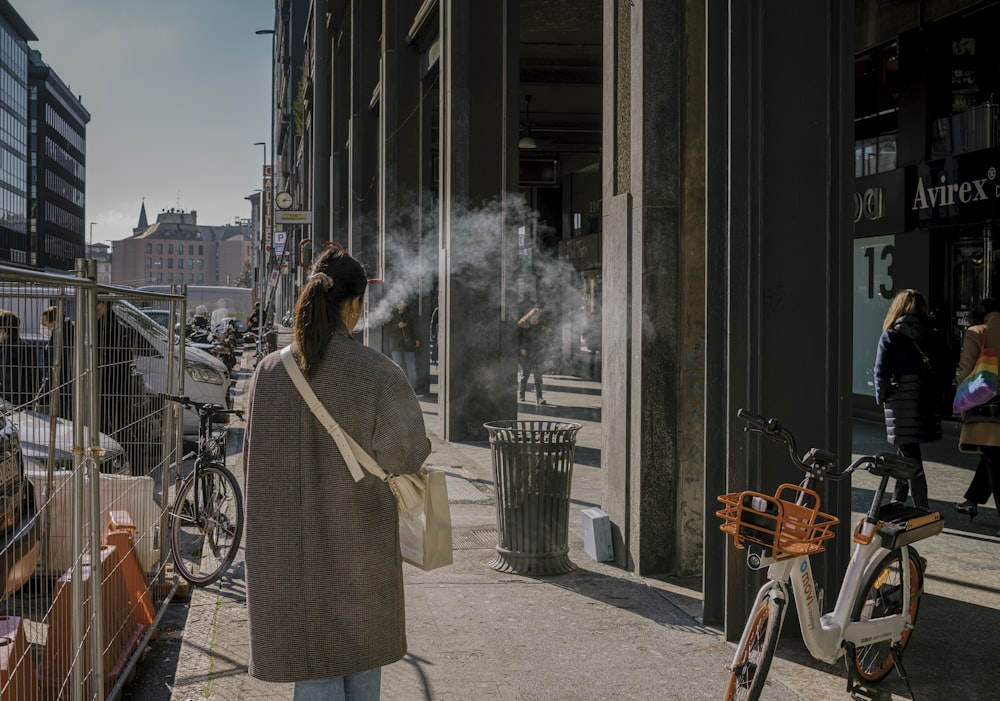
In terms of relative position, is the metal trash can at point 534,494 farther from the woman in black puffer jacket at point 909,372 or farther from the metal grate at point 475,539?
the woman in black puffer jacket at point 909,372

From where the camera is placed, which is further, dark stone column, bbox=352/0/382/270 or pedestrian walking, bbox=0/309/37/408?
dark stone column, bbox=352/0/382/270

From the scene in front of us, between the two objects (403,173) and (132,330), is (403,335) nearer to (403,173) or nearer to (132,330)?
(403,173)

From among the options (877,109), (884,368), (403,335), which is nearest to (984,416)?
(884,368)

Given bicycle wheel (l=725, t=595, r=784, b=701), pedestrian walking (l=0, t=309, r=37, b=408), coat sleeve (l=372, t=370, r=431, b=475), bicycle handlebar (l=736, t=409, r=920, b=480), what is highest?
pedestrian walking (l=0, t=309, r=37, b=408)

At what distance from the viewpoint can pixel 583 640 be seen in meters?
5.21

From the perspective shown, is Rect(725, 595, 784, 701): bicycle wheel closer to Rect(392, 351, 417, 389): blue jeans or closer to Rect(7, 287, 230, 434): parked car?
Rect(7, 287, 230, 434): parked car

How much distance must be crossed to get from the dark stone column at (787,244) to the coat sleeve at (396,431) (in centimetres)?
246

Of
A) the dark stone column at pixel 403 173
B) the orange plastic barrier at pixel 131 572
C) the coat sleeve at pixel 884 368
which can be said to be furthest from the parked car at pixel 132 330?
the dark stone column at pixel 403 173

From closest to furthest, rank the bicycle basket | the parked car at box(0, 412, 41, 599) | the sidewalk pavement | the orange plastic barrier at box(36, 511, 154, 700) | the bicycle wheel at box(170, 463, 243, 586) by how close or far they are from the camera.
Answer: the parked car at box(0, 412, 41, 599) → the bicycle basket → the orange plastic barrier at box(36, 511, 154, 700) → the sidewalk pavement → the bicycle wheel at box(170, 463, 243, 586)

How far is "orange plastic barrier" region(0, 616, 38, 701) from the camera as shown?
130 inches

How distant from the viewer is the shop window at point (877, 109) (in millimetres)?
15195

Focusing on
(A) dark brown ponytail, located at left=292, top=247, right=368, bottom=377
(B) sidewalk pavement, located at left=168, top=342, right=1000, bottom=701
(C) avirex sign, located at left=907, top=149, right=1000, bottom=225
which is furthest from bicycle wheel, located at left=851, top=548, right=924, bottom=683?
(C) avirex sign, located at left=907, top=149, right=1000, bottom=225

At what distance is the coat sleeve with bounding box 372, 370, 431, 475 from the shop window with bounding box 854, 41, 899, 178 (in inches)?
535

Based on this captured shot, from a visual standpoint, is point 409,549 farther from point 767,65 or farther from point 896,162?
point 896,162
